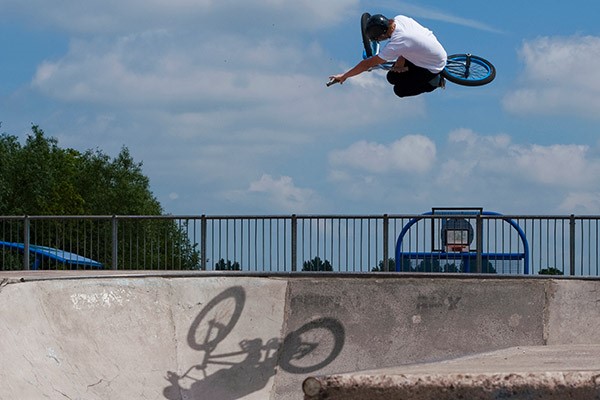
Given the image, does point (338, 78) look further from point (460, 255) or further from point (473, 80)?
point (460, 255)

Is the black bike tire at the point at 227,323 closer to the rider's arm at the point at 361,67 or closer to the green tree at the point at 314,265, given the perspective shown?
the green tree at the point at 314,265

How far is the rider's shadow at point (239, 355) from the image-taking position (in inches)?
492

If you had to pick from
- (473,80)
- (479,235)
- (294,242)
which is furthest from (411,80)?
(294,242)

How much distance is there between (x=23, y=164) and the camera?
57938 millimetres

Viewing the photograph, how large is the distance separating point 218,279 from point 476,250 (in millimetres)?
4292

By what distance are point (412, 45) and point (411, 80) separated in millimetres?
705

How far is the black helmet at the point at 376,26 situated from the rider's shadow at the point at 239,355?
475 centimetres

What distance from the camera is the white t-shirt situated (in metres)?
9.88

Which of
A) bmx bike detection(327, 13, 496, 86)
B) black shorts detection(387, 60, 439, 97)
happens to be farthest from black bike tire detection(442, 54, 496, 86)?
black shorts detection(387, 60, 439, 97)

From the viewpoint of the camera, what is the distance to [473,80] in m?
12.1

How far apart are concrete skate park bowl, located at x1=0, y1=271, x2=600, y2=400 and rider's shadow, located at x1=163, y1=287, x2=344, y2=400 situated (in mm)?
→ 18

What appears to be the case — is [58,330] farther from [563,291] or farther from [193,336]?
[563,291]

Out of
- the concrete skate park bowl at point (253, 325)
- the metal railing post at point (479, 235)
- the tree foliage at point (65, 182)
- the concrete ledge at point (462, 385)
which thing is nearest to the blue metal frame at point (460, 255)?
the metal railing post at point (479, 235)

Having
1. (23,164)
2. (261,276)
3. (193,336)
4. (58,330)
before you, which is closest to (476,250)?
(261,276)
